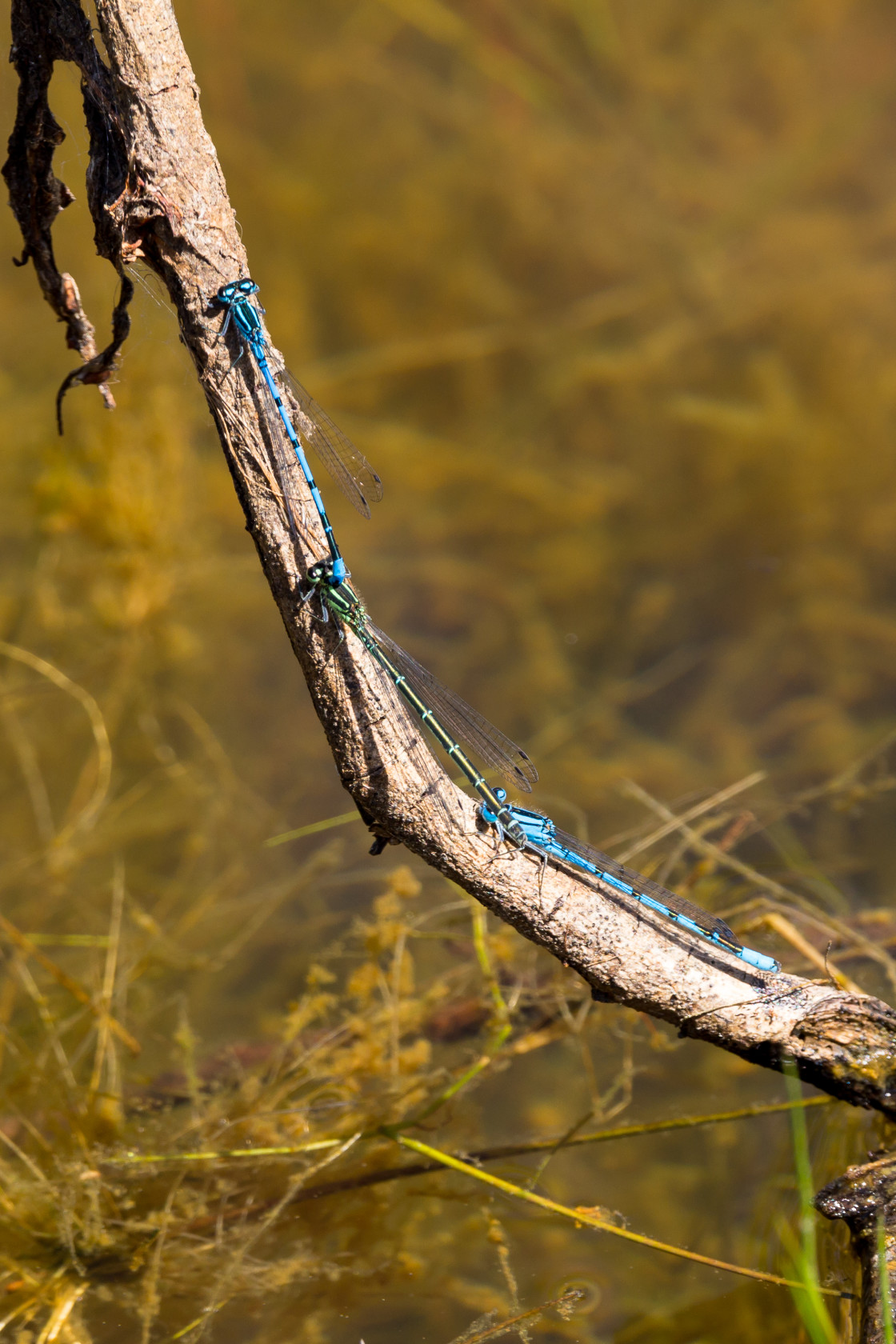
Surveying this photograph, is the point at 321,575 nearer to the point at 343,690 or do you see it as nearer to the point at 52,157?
the point at 343,690

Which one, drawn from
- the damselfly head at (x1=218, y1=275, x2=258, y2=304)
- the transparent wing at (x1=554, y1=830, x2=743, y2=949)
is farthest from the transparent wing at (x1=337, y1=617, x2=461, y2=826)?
the damselfly head at (x1=218, y1=275, x2=258, y2=304)

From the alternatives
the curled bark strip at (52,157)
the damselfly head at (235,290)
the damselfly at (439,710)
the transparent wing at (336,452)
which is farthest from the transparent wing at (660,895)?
the curled bark strip at (52,157)

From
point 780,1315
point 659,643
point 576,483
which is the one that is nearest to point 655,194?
point 576,483

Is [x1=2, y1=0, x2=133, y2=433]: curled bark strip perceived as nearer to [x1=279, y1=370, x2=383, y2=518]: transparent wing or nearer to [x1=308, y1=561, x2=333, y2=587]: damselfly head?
[x1=279, y1=370, x2=383, y2=518]: transparent wing

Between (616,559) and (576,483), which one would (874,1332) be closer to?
(616,559)

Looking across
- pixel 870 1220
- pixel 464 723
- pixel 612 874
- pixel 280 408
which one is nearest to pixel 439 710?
pixel 464 723

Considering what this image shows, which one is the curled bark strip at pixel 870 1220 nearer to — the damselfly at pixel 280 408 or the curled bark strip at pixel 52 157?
the damselfly at pixel 280 408
